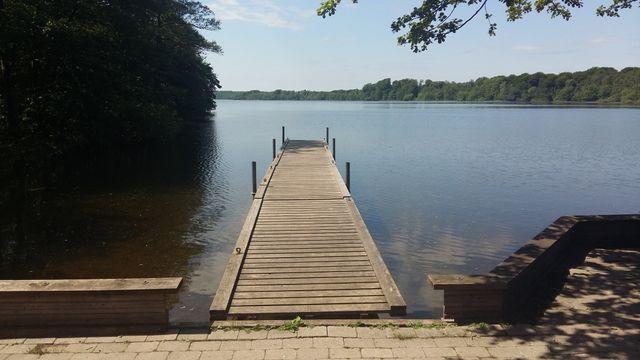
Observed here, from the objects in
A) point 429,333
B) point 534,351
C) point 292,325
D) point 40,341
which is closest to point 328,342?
point 292,325

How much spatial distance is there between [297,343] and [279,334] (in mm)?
352

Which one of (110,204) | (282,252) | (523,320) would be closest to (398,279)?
(282,252)

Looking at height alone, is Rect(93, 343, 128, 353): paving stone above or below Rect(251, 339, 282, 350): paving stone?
above

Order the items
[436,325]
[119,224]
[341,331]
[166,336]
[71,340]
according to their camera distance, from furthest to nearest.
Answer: [119,224]
[436,325]
[341,331]
[166,336]
[71,340]

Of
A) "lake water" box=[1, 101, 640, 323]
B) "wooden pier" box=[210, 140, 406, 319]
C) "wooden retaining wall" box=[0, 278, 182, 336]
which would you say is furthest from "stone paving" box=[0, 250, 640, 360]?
"lake water" box=[1, 101, 640, 323]

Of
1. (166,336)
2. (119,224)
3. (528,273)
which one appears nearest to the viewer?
(166,336)

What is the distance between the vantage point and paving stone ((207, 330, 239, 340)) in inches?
230

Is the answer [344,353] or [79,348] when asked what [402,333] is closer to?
[344,353]

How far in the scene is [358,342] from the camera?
569cm

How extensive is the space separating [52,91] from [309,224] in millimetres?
13886

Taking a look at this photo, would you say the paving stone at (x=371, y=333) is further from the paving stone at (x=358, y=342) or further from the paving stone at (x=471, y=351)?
the paving stone at (x=471, y=351)

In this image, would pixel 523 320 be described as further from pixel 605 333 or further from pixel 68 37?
pixel 68 37

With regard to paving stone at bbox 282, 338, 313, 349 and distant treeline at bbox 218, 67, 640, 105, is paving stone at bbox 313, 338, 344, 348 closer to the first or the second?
paving stone at bbox 282, 338, 313, 349

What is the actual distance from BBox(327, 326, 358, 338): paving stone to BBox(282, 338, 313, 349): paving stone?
12.7 inches
